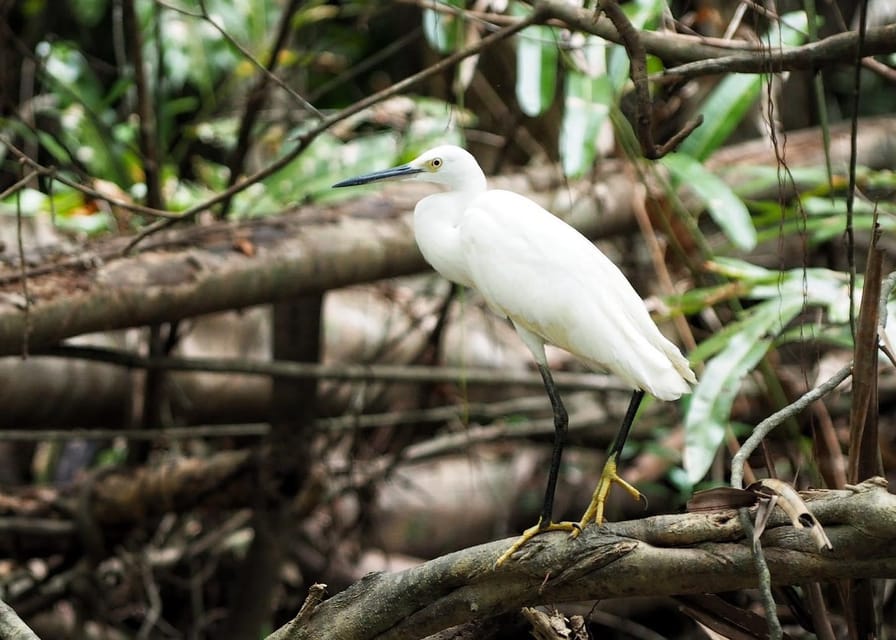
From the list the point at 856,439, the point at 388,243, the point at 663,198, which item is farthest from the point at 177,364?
the point at 856,439

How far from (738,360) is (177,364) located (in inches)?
48.9

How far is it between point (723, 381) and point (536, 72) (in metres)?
0.84

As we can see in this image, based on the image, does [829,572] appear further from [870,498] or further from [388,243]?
[388,243]

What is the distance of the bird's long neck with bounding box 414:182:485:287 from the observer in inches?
61.9

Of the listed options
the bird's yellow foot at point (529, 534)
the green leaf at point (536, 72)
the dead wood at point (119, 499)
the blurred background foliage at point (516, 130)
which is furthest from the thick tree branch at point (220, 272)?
the bird's yellow foot at point (529, 534)

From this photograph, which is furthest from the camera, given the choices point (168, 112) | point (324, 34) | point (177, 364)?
point (324, 34)

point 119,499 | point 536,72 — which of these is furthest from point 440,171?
point 119,499

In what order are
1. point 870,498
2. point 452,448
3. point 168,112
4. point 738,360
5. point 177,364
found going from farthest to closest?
point 168,112
point 452,448
point 177,364
point 738,360
point 870,498

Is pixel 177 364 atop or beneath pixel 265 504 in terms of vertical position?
atop

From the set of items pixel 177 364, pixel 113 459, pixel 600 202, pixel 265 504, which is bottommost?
pixel 113 459

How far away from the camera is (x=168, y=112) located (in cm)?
368

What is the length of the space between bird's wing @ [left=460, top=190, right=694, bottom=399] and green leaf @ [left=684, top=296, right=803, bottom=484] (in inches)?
21.3

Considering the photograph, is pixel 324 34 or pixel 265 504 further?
pixel 324 34

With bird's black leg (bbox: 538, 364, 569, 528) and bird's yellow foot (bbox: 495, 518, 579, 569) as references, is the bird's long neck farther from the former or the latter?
bird's yellow foot (bbox: 495, 518, 579, 569)
